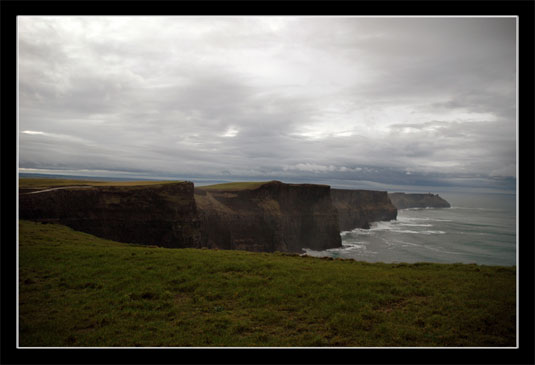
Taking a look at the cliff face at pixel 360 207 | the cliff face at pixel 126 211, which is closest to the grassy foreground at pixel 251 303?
the cliff face at pixel 126 211

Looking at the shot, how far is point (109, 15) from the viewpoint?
9062 millimetres

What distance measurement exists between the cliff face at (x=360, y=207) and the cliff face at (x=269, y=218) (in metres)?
40.2

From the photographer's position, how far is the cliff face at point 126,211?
46.9m

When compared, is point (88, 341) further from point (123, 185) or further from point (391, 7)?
point (123, 185)

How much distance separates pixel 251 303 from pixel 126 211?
5248 cm

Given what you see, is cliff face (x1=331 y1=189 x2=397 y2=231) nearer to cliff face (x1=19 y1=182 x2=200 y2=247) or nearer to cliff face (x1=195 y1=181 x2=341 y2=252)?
cliff face (x1=195 y1=181 x2=341 y2=252)

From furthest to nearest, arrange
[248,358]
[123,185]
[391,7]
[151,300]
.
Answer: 1. [123,185]
2. [151,300]
3. [391,7]
4. [248,358]

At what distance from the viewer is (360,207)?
163125 mm

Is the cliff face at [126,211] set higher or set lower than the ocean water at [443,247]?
higher

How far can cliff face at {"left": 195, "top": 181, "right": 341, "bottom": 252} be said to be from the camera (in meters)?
84.8

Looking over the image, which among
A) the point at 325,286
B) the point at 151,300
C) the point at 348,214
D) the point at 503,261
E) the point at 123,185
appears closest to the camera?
the point at 151,300

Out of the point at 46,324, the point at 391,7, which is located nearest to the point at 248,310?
the point at 46,324

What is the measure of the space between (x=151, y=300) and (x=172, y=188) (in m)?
53.2

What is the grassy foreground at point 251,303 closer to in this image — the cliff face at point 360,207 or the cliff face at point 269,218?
the cliff face at point 269,218
